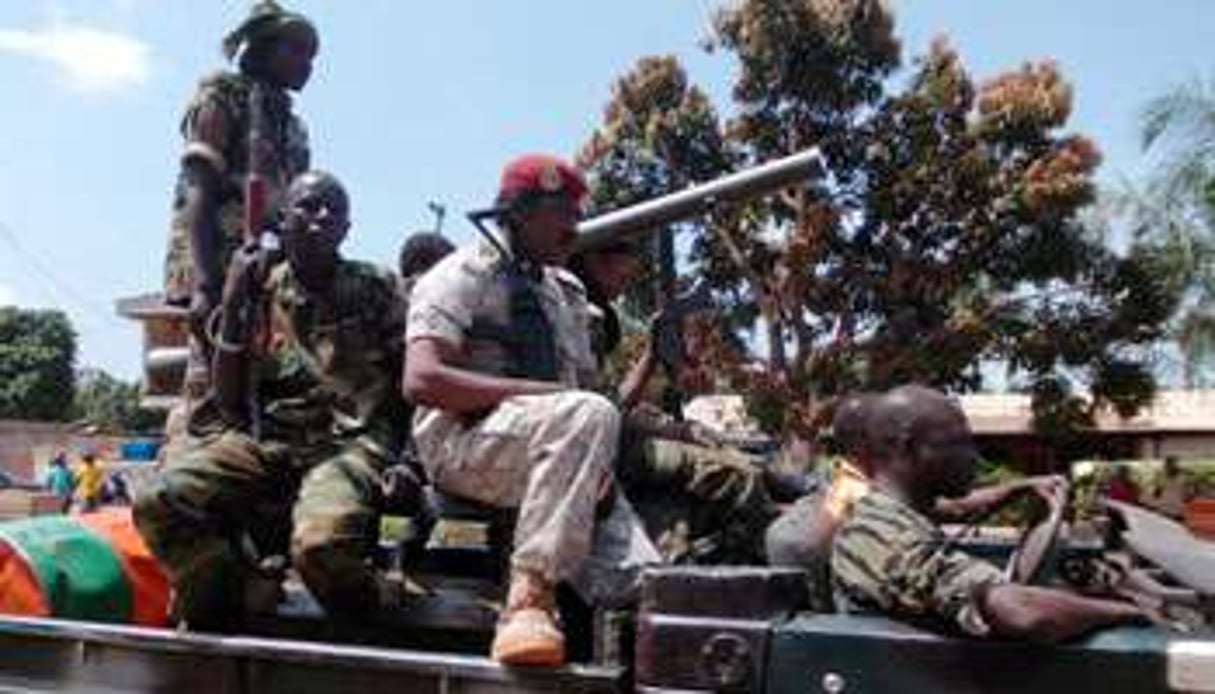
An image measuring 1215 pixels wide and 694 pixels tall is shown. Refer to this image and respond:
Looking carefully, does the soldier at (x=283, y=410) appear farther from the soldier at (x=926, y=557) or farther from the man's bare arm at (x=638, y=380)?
the soldier at (x=926, y=557)

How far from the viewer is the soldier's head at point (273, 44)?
512 cm

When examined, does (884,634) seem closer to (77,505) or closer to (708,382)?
(708,382)

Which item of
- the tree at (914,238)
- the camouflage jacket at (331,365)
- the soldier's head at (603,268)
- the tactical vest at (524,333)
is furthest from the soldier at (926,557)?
the tree at (914,238)

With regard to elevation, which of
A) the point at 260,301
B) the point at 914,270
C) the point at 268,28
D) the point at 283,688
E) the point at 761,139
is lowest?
the point at 283,688

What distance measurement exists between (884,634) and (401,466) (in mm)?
1530

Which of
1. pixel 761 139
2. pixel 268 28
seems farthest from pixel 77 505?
pixel 268 28

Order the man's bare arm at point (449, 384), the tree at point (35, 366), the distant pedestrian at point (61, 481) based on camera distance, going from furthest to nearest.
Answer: the tree at point (35, 366) → the distant pedestrian at point (61, 481) → the man's bare arm at point (449, 384)

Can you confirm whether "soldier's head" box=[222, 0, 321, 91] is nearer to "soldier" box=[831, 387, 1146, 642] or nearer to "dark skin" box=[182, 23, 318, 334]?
"dark skin" box=[182, 23, 318, 334]

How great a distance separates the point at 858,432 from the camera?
3.37 m

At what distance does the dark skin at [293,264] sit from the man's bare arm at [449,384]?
0.60m

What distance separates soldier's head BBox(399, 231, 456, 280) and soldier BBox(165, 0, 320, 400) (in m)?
0.47

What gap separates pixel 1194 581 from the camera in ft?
10.3

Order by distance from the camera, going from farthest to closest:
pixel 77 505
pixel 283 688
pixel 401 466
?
pixel 77 505 → pixel 401 466 → pixel 283 688

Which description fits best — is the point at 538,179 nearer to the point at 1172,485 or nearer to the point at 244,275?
the point at 244,275
